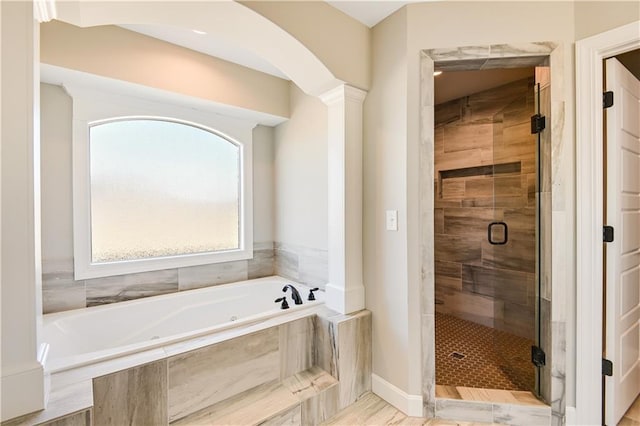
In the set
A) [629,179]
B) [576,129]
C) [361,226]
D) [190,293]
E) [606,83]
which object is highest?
[606,83]

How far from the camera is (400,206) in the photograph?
5.97 feet

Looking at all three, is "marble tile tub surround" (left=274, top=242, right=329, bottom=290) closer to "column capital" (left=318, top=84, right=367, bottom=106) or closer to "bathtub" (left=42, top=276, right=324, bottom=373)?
"bathtub" (left=42, top=276, right=324, bottom=373)

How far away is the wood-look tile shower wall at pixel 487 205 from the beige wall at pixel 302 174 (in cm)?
155

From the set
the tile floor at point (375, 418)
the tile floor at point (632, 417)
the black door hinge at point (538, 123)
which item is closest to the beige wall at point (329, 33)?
the black door hinge at point (538, 123)

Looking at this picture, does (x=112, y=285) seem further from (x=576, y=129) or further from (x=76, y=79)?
(x=576, y=129)

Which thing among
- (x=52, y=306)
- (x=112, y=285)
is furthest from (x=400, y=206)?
(x=52, y=306)

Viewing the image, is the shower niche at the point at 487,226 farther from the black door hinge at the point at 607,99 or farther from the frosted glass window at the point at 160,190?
the frosted glass window at the point at 160,190

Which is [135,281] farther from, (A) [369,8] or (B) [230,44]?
(A) [369,8]

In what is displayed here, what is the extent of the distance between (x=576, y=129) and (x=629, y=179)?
0.47m

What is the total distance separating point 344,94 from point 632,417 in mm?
2682

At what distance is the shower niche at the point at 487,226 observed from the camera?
8.66 feet

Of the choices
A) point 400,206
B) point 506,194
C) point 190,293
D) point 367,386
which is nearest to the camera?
point 400,206

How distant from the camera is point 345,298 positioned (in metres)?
2.00

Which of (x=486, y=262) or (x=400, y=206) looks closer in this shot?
(x=400, y=206)
